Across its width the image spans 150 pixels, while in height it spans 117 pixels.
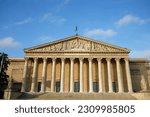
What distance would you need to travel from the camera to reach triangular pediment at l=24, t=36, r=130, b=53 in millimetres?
35219

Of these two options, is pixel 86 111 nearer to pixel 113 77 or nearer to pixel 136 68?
pixel 113 77

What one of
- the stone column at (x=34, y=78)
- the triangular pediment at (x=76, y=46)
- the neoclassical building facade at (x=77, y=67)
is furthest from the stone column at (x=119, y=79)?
the stone column at (x=34, y=78)

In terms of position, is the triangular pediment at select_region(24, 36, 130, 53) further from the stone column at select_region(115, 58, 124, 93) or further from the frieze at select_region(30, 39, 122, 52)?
the stone column at select_region(115, 58, 124, 93)

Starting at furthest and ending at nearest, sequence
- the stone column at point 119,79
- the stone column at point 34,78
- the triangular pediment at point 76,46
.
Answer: the triangular pediment at point 76,46 → the stone column at point 34,78 → the stone column at point 119,79

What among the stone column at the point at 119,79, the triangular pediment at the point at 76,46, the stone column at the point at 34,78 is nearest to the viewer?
the stone column at the point at 119,79

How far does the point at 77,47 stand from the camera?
3572 cm

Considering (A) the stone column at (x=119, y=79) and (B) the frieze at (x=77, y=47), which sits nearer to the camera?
(A) the stone column at (x=119, y=79)

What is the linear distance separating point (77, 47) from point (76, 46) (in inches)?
12.3

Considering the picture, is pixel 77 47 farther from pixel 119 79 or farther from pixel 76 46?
pixel 119 79

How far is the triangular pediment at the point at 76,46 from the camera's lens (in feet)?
116

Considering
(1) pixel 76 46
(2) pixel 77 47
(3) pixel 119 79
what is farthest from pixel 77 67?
(3) pixel 119 79

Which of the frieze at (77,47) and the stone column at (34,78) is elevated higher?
the frieze at (77,47)

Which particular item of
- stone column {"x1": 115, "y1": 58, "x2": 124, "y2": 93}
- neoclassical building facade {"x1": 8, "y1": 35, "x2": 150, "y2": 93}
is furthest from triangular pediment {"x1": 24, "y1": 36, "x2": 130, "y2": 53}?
stone column {"x1": 115, "y1": 58, "x2": 124, "y2": 93}

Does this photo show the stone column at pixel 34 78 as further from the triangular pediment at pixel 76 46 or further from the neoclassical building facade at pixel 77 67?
the triangular pediment at pixel 76 46
